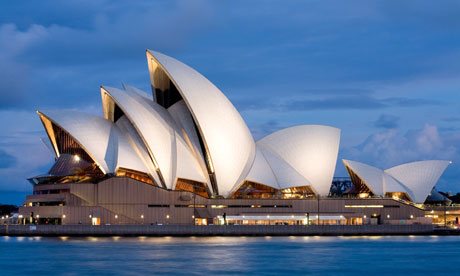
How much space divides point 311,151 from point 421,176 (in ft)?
54.2

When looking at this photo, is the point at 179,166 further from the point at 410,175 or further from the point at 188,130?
the point at 410,175

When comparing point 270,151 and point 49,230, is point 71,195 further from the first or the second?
point 270,151

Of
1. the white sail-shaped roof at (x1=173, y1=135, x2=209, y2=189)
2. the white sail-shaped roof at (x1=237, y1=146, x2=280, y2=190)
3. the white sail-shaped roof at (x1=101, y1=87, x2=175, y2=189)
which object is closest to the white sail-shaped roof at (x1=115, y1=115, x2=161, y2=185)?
the white sail-shaped roof at (x1=101, y1=87, x2=175, y2=189)

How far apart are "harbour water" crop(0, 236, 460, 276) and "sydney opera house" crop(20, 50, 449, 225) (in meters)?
10.3

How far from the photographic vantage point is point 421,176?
95.0m

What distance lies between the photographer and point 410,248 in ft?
212

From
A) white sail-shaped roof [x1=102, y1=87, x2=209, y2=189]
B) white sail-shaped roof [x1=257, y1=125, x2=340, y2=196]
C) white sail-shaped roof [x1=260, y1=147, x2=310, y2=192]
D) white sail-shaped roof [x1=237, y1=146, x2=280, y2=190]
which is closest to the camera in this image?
white sail-shaped roof [x1=102, y1=87, x2=209, y2=189]

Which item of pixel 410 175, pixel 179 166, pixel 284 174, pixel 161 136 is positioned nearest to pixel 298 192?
pixel 284 174

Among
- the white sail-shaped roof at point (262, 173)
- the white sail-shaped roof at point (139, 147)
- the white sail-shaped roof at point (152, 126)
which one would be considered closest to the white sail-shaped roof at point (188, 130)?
the white sail-shaped roof at point (152, 126)

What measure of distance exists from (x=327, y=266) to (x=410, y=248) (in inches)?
664

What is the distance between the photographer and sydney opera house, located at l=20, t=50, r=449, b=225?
79.9 m

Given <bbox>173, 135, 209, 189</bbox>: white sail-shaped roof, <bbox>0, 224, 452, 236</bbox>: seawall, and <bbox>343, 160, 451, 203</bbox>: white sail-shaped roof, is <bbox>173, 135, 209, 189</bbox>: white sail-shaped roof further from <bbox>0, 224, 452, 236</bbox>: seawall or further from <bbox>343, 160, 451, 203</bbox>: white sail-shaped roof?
<bbox>343, 160, 451, 203</bbox>: white sail-shaped roof

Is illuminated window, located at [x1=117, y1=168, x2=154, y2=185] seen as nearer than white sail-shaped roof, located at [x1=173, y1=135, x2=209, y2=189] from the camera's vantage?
Yes

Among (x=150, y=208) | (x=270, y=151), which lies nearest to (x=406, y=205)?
(x=270, y=151)
